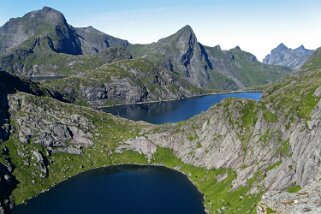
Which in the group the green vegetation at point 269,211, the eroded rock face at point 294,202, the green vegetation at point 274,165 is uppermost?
the eroded rock face at point 294,202

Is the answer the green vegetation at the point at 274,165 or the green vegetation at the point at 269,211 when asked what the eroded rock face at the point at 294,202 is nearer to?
the green vegetation at the point at 269,211

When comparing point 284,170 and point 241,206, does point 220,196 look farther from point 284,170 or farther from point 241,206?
Answer: point 284,170

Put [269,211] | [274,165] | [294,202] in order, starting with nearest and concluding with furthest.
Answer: [294,202] → [269,211] → [274,165]

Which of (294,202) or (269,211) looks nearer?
(294,202)

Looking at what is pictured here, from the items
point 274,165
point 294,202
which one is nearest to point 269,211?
point 294,202

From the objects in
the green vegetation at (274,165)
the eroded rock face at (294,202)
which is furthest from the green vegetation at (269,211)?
the green vegetation at (274,165)

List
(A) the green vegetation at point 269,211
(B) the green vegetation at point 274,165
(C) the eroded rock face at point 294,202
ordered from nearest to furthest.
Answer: (C) the eroded rock face at point 294,202
(A) the green vegetation at point 269,211
(B) the green vegetation at point 274,165

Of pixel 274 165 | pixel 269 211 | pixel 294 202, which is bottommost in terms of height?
pixel 274 165

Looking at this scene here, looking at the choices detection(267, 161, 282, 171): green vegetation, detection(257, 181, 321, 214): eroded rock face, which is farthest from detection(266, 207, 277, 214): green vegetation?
detection(267, 161, 282, 171): green vegetation

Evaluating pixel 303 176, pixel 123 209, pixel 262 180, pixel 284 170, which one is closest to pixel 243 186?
pixel 262 180

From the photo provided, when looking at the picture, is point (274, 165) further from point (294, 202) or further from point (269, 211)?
point (294, 202)

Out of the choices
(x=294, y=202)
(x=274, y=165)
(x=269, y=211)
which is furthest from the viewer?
(x=274, y=165)
